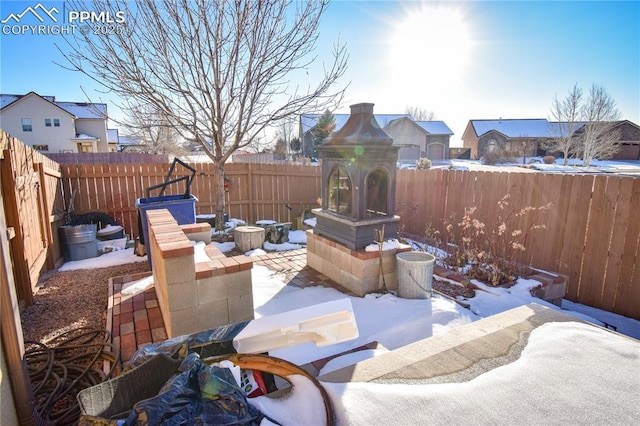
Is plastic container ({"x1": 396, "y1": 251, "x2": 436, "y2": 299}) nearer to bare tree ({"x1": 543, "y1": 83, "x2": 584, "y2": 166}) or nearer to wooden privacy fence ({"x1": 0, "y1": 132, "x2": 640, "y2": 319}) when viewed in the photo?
wooden privacy fence ({"x1": 0, "y1": 132, "x2": 640, "y2": 319})

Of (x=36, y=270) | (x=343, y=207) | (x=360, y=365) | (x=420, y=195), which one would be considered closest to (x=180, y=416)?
(x=360, y=365)

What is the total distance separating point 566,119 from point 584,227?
25589 millimetres

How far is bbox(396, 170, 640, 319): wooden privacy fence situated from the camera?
3609 mm

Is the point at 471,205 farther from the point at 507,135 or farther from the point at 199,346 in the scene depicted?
the point at 507,135

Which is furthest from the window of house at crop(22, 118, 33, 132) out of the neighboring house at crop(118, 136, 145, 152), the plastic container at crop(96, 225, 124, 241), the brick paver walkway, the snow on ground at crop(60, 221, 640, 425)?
the snow on ground at crop(60, 221, 640, 425)

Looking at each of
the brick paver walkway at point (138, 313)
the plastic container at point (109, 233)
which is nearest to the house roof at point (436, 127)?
the plastic container at point (109, 233)

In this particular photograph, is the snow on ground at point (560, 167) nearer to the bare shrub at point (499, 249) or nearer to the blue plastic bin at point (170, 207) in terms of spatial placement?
the bare shrub at point (499, 249)

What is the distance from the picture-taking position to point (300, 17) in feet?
18.9

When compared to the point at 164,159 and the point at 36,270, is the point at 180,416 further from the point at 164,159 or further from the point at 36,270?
the point at 164,159

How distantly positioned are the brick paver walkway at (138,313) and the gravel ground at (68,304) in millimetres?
184

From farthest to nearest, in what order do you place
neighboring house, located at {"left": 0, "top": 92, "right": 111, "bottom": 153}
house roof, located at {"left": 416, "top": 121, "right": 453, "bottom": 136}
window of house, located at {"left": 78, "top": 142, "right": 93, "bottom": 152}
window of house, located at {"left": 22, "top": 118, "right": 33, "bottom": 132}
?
house roof, located at {"left": 416, "top": 121, "right": 453, "bottom": 136}, window of house, located at {"left": 78, "top": 142, "right": 93, "bottom": 152}, window of house, located at {"left": 22, "top": 118, "right": 33, "bottom": 132}, neighboring house, located at {"left": 0, "top": 92, "right": 111, "bottom": 153}

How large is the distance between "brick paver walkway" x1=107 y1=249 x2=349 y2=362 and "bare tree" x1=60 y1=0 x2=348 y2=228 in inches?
144

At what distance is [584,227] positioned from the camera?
13.2 ft

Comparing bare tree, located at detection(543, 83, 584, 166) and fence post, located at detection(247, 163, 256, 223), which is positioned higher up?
bare tree, located at detection(543, 83, 584, 166)
